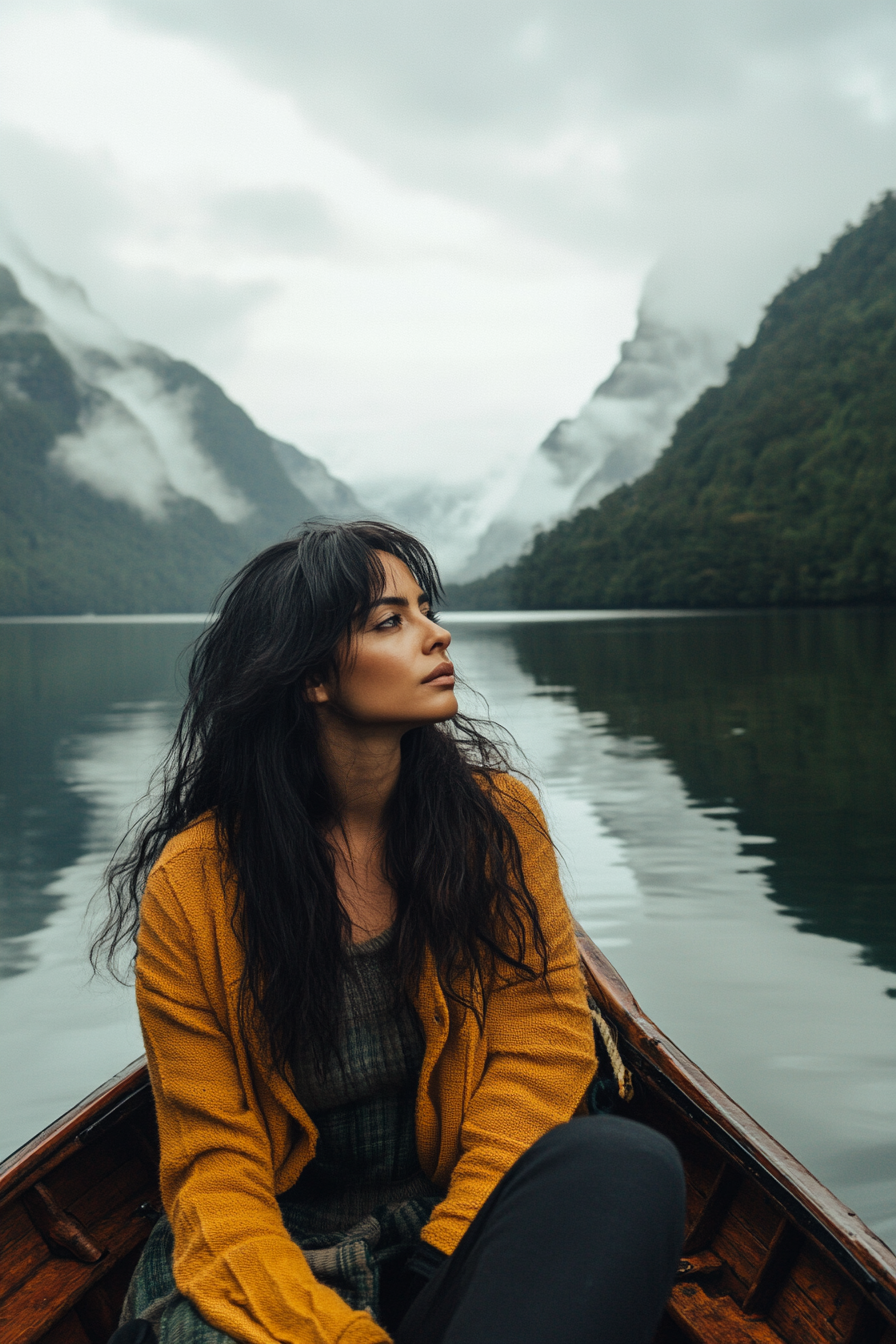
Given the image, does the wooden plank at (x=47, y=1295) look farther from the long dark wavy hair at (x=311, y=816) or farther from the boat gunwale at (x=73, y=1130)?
the long dark wavy hair at (x=311, y=816)

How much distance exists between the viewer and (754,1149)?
7.73 feet

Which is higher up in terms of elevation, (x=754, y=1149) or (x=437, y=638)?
(x=437, y=638)

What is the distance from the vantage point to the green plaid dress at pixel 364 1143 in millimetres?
2012

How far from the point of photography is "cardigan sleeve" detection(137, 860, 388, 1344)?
1705mm

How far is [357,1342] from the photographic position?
1676mm

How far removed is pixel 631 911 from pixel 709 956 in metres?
0.93

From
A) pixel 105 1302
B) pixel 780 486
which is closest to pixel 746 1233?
pixel 105 1302

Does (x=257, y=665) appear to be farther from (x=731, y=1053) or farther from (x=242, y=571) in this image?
(x=731, y=1053)

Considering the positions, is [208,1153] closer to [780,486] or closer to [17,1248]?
[17,1248]

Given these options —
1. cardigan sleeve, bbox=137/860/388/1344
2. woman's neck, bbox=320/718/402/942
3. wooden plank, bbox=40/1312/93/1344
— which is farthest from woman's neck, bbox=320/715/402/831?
wooden plank, bbox=40/1312/93/1344

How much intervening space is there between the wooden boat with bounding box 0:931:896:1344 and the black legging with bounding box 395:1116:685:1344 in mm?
606

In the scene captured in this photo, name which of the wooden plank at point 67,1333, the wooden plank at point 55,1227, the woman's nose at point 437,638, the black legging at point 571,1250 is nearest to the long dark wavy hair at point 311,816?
the woman's nose at point 437,638

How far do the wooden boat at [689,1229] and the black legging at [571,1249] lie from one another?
23.8 inches

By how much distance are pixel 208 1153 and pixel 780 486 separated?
82.4 metres
